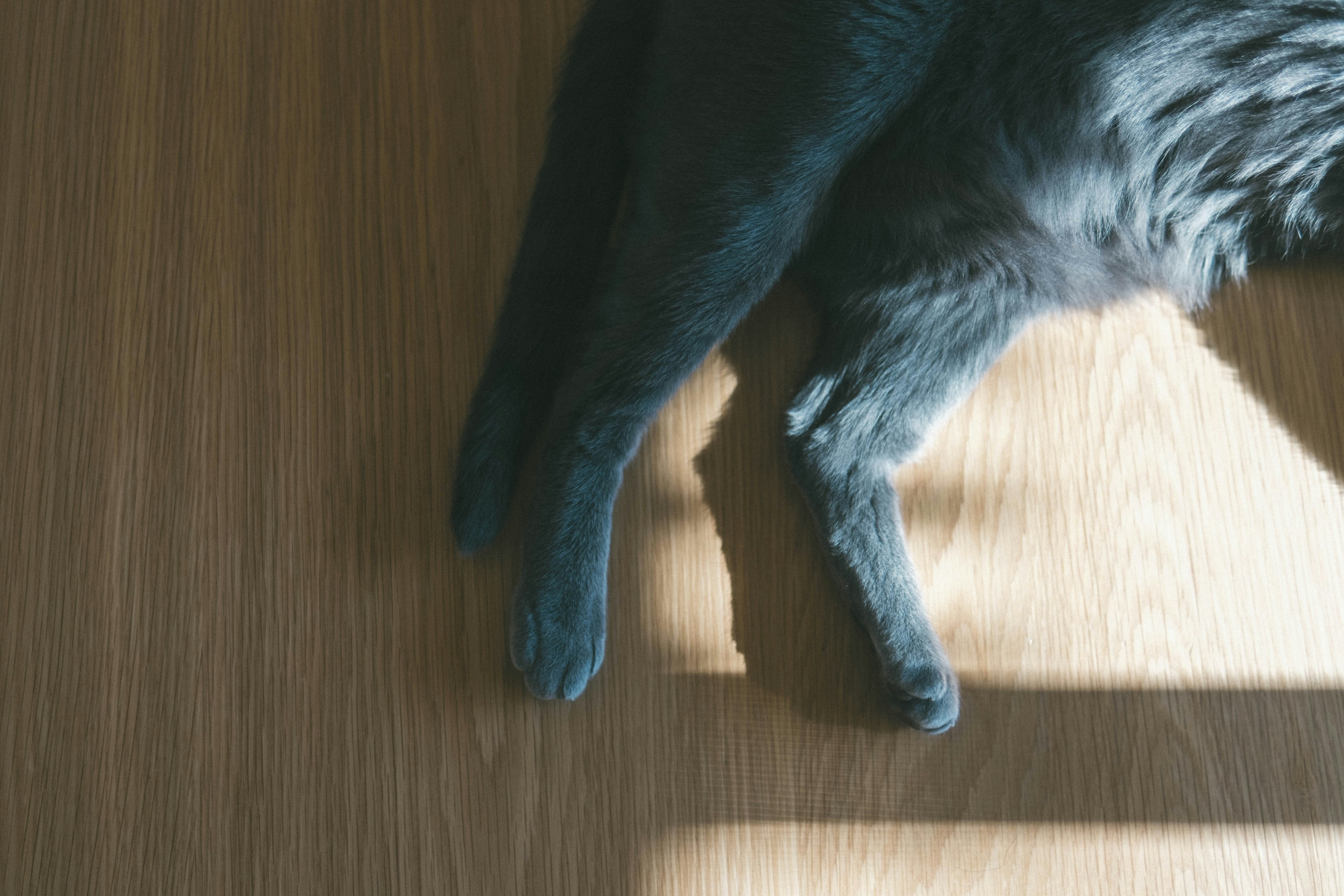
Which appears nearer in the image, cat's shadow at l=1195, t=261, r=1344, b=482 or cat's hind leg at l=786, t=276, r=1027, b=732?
cat's hind leg at l=786, t=276, r=1027, b=732

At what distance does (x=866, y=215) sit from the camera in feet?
3.26

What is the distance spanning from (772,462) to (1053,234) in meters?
0.40

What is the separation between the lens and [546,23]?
1.20 metres

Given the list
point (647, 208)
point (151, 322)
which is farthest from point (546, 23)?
point (151, 322)

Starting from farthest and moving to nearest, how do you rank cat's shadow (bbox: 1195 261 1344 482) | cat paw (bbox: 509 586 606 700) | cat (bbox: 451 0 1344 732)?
cat's shadow (bbox: 1195 261 1344 482)
cat paw (bbox: 509 586 606 700)
cat (bbox: 451 0 1344 732)

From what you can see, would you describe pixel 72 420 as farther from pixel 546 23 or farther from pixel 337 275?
pixel 546 23

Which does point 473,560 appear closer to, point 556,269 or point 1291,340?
point 556,269

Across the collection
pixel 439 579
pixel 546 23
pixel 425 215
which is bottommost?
pixel 439 579

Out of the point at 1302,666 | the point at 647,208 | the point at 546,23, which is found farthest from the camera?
the point at 546,23

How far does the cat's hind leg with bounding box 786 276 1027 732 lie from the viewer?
1024mm

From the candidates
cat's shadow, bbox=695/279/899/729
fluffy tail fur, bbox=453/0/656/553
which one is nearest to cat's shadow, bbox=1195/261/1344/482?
cat's shadow, bbox=695/279/899/729

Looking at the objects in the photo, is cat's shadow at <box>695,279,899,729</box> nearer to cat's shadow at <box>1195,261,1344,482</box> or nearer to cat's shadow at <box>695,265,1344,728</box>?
cat's shadow at <box>695,265,1344,728</box>

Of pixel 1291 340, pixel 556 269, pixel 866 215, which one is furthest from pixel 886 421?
pixel 1291 340

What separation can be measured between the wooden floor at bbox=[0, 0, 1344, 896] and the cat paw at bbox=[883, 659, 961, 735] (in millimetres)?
44
